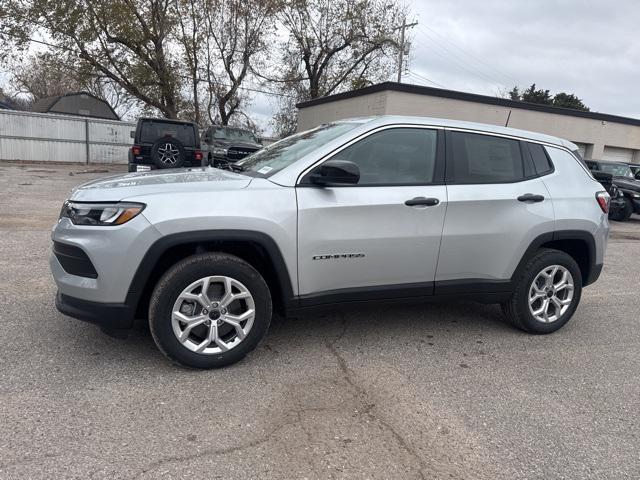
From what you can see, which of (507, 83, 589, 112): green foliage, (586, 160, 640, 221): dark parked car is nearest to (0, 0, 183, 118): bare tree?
(586, 160, 640, 221): dark parked car

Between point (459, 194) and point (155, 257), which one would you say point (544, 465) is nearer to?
point (459, 194)

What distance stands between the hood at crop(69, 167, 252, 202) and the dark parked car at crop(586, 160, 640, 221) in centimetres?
1392

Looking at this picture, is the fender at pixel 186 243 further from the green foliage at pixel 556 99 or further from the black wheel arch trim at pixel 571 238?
the green foliage at pixel 556 99

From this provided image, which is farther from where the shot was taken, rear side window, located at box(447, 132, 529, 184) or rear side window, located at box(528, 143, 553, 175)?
rear side window, located at box(528, 143, 553, 175)

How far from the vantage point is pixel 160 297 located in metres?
3.19

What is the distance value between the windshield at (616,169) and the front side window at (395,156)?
44.9 ft

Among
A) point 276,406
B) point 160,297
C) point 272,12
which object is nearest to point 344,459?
point 276,406

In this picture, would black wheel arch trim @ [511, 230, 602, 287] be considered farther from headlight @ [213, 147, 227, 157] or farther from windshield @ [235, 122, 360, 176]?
headlight @ [213, 147, 227, 157]

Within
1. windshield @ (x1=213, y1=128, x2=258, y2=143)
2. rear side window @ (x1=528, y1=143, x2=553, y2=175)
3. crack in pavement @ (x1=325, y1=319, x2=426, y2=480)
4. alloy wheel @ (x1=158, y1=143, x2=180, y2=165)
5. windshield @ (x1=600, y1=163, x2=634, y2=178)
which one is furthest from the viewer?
windshield @ (x1=213, y1=128, x2=258, y2=143)

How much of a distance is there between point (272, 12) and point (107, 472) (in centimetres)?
2662

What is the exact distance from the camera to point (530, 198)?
417 centimetres

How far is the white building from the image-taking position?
19.0 meters

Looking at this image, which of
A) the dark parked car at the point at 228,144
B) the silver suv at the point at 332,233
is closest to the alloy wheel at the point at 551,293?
the silver suv at the point at 332,233

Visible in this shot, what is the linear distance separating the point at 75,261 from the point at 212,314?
0.92 meters
